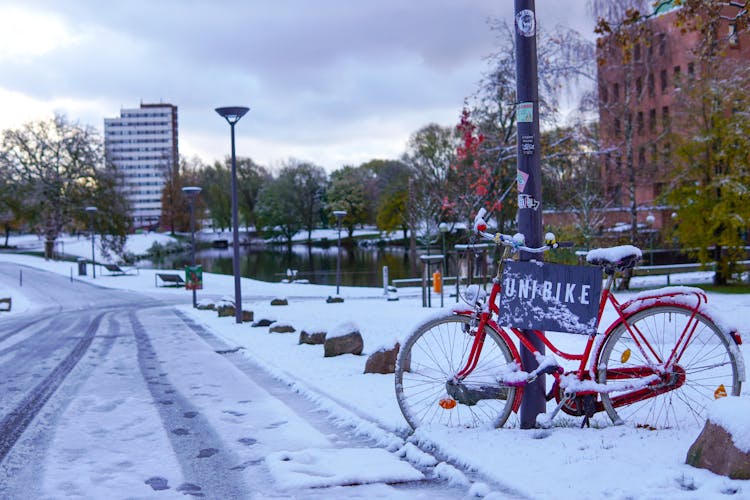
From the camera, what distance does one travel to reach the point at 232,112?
612 inches

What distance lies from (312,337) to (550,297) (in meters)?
6.33

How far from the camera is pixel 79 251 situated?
65188 mm

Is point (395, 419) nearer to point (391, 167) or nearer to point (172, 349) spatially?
point (172, 349)

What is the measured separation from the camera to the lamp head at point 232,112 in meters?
15.5

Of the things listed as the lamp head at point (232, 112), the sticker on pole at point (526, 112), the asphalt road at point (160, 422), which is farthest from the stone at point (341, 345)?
the lamp head at point (232, 112)

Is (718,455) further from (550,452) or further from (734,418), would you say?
(550,452)

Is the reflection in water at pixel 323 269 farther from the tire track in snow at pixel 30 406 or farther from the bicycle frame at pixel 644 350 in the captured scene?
the bicycle frame at pixel 644 350

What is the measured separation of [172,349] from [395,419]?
255 inches

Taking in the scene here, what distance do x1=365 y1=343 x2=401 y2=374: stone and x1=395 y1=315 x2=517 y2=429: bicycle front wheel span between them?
2.28 m

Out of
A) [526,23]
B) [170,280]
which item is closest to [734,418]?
[526,23]

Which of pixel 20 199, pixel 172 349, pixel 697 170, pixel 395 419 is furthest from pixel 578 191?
pixel 20 199

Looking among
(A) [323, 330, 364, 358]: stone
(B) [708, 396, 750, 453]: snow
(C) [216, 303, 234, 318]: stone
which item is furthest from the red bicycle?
(C) [216, 303, 234, 318]: stone

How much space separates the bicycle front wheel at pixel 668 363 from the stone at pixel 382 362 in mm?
3291

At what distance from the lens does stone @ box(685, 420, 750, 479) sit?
128 inches
